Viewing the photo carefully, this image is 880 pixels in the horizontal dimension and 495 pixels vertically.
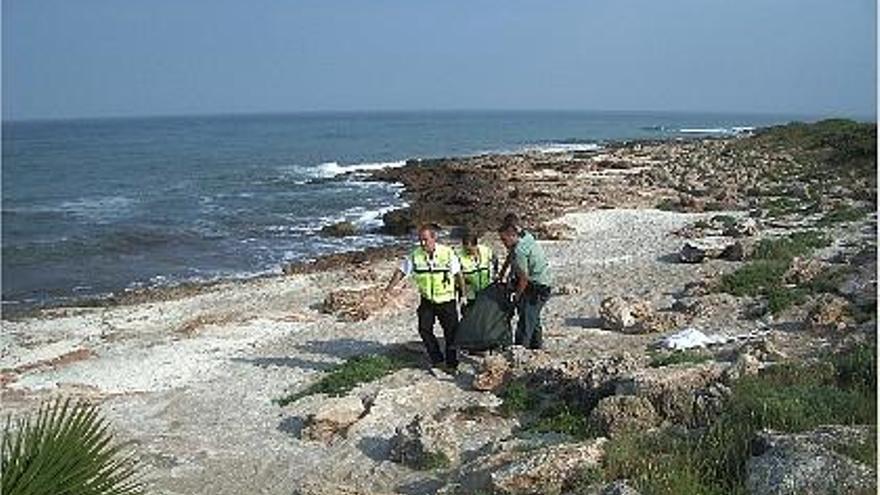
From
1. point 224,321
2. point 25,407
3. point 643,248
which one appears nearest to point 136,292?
point 224,321

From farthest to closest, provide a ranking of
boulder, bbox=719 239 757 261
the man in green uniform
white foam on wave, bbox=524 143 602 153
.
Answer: white foam on wave, bbox=524 143 602 153 → boulder, bbox=719 239 757 261 → the man in green uniform

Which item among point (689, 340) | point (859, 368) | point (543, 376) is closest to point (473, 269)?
point (543, 376)

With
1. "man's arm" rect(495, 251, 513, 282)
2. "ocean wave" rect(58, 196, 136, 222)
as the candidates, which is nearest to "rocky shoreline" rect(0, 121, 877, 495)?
"man's arm" rect(495, 251, 513, 282)

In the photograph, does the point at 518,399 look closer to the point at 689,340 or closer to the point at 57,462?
the point at 689,340

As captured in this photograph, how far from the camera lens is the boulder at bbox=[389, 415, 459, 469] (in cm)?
937

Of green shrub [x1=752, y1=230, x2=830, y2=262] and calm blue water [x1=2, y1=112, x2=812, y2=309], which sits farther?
calm blue water [x1=2, y1=112, x2=812, y2=309]

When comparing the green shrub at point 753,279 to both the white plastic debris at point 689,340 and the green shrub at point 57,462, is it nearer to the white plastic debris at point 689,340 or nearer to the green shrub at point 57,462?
the white plastic debris at point 689,340

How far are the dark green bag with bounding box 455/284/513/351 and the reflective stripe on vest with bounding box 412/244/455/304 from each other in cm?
51

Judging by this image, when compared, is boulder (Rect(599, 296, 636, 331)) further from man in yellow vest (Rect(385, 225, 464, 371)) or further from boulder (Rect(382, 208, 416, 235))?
boulder (Rect(382, 208, 416, 235))

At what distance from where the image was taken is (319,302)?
19094 mm

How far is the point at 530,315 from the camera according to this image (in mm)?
12352

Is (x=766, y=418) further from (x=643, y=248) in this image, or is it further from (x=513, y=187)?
(x=513, y=187)

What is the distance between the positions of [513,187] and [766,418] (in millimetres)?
32889

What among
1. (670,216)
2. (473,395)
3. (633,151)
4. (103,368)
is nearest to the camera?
(473,395)
